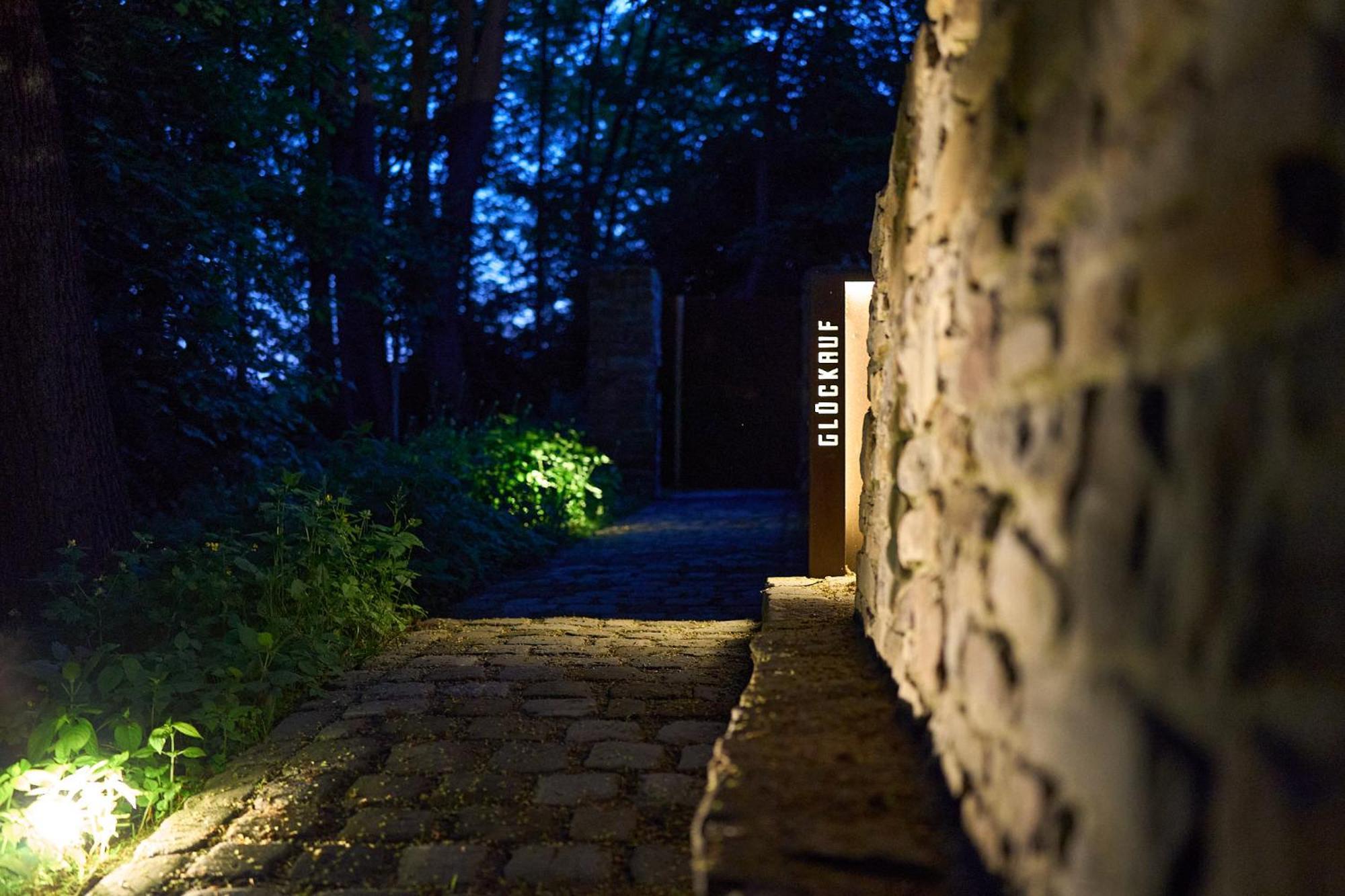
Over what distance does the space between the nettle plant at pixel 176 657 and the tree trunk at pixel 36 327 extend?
25 cm

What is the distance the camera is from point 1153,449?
1.13m

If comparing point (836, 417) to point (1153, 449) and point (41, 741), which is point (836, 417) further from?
point (1153, 449)

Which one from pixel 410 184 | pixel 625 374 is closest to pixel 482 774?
pixel 625 374

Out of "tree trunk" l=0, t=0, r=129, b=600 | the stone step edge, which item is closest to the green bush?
"tree trunk" l=0, t=0, r=129, b=600

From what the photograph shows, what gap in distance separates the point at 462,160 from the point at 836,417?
30.5 feet

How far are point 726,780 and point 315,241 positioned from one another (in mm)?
8043

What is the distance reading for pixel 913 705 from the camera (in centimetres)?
239

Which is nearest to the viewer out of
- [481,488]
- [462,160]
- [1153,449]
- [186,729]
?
[1153,449]

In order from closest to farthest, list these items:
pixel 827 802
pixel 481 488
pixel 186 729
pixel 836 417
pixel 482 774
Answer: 1. pixel 827 802
2. pixel 482 774
3. pixel 186 729
4. pixel 836 417
5. pixel 481 488

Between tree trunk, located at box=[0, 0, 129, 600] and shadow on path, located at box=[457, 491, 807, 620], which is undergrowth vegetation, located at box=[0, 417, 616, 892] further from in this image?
shadow on path, located at box=[457, 491, 807, 620]

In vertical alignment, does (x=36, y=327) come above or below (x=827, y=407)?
above

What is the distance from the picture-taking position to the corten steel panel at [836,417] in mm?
5086

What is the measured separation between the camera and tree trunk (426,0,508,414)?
13.1 m

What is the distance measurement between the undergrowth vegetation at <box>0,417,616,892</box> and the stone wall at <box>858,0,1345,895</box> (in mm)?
2536
